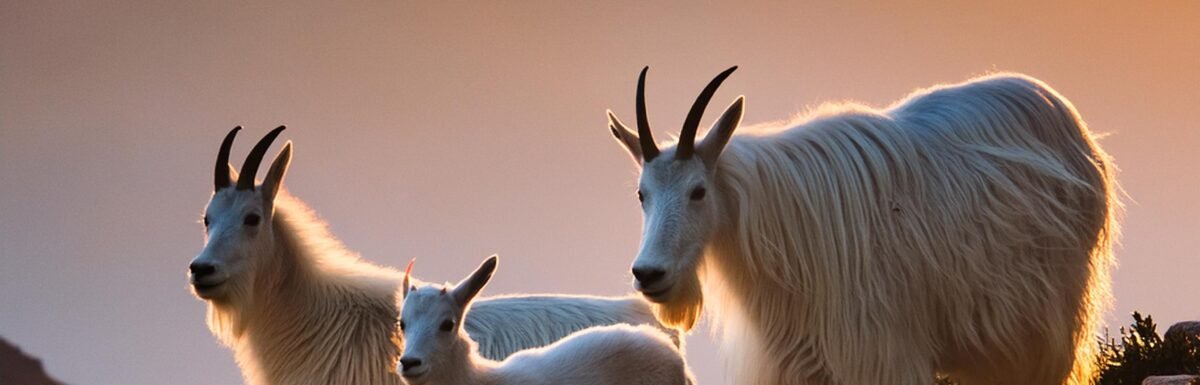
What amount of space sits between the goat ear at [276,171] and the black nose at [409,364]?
253cm

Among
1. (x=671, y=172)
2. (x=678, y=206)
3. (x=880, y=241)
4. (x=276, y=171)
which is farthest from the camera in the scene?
(x=276, y=171)

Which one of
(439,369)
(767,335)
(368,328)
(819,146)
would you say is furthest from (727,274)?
(368,328)

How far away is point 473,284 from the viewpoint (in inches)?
296

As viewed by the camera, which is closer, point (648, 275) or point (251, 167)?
point (648, 275)

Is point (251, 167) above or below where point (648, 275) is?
above

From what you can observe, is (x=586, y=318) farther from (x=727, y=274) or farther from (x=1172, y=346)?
(x=1172, y=346)

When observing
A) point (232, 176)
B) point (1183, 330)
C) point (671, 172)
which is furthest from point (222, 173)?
point (1183, 330)

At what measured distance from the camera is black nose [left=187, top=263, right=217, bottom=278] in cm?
889

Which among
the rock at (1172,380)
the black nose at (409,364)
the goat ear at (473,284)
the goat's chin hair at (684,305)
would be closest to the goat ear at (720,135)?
the goat's chin hair at (684,305)

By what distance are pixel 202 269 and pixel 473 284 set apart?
6.53 ft

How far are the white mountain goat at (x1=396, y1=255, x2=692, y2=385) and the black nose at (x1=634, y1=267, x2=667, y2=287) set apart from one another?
2.03ft

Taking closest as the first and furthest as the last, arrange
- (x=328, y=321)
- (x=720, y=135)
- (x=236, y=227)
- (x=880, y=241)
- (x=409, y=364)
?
1. (x=409, y=364)
2. (x=720, y=135)
3. (x=880, y=241)
4. (x=236, y=227)
5. (x=328, y=321)

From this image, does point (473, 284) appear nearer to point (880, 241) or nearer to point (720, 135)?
point (720, 135)

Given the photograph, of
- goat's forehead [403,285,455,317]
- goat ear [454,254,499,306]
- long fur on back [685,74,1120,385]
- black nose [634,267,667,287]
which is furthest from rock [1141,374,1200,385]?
goat's forehead [403,285,455,317]
